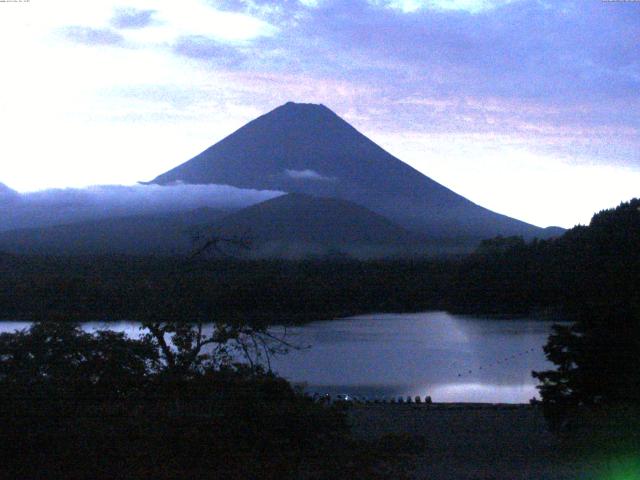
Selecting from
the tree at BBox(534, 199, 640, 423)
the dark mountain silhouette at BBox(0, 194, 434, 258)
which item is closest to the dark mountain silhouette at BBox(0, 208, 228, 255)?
the dark mountain silhouette at BBox(0, 194, 434, 258)

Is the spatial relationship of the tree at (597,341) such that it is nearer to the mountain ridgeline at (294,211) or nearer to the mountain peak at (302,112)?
the mountain ridgeline at (294,211)

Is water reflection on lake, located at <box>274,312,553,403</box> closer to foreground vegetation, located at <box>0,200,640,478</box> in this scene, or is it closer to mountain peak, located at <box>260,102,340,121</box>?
foreground vegetation, located at <box>0,200,640,478</box>

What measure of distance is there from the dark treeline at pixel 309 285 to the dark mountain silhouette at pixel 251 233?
A: 38 centimetres

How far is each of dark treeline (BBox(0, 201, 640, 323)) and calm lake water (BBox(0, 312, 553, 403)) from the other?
1.01 ft

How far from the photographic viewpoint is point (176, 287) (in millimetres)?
4777

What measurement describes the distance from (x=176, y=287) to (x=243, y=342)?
567mm

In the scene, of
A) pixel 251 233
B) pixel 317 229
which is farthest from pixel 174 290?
pixel 317 229

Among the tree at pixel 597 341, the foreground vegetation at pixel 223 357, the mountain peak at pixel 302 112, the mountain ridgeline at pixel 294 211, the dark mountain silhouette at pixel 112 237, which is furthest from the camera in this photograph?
the mountain peak at pixel 302 112

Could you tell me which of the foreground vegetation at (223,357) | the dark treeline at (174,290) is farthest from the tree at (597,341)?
the dark treeline at (174,290)

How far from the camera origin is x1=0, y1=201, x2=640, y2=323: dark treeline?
4.51 meters

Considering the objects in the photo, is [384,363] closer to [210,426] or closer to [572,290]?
A: [572,290]

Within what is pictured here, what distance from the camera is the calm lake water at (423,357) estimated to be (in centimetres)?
641

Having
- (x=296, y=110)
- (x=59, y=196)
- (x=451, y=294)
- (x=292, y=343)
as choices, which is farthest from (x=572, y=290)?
(x=296, y=110)

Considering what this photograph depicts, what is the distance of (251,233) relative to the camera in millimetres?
5449
